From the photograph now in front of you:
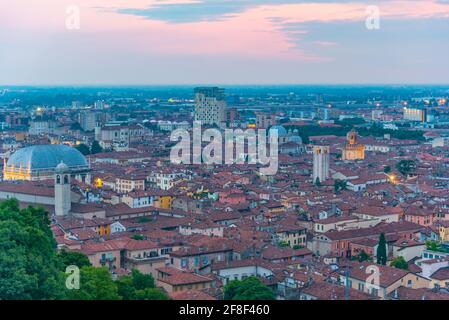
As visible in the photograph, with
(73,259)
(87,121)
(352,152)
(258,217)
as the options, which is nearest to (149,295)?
(73,259)

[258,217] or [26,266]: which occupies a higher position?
[26,266]

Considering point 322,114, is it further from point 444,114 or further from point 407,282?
point 407,282

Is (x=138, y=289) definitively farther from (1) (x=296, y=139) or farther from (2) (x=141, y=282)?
(1) (x=296, y=139)

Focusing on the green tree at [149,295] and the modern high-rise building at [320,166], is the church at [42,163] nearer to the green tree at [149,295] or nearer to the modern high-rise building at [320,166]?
the modern high-rise building at [320,166]

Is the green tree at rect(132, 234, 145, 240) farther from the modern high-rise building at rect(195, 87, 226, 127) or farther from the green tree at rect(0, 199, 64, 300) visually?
the modern high-rise building at rect(195, 87, 226, 127)

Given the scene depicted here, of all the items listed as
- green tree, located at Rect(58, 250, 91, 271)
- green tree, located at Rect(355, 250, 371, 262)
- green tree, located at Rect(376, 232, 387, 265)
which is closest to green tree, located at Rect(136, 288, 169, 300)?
green tree, located at Rect(58, 250, 91, 271)

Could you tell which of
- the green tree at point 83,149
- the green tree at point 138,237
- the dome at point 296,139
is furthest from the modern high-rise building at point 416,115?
the green tree at point 138,237
